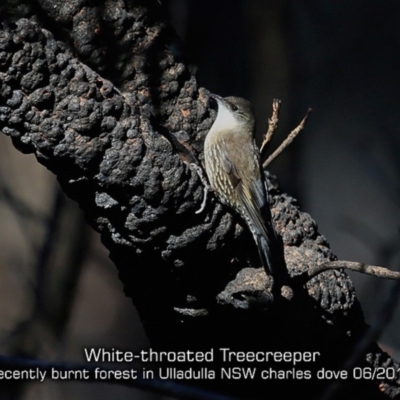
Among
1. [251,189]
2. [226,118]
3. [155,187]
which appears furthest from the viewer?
[226,118]

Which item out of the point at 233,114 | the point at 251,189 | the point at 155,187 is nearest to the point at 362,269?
the point at 155,187

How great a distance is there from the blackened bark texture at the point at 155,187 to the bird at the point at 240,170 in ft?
0.22

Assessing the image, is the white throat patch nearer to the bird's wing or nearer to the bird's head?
the bird's head

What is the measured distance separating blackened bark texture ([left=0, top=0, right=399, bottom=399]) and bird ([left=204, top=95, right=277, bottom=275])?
67 mm

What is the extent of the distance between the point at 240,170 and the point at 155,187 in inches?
63.8

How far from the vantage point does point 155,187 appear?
7.75 ft

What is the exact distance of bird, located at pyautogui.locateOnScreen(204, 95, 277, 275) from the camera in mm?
2809

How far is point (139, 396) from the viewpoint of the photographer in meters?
6.18

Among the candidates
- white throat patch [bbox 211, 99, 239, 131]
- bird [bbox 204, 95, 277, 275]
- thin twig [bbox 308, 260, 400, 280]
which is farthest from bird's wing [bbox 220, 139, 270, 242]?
thin twig [bbox 308, 260, 400, 280]

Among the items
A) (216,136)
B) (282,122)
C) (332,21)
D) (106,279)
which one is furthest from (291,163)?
(216,136)

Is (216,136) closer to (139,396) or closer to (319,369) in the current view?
(319,369)

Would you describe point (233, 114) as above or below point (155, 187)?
above

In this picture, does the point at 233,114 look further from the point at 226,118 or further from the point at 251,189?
the point at 251,189

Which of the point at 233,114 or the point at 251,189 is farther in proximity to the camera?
the point at 233,114
